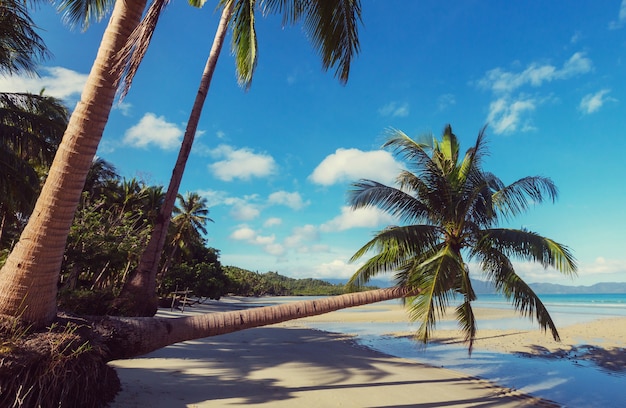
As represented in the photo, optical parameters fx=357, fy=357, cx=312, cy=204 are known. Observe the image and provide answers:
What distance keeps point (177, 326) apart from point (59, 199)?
2.39m

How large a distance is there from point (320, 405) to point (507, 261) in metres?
5.01

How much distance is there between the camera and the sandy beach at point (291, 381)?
6.15 m

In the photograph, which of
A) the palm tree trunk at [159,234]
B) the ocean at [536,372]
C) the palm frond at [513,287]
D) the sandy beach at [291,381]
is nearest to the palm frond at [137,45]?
the palm tree trunk at [159,234]

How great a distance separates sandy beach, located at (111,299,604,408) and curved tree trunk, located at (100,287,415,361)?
40.2 inches

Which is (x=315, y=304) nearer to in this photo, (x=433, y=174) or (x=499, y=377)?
(x=433, y=174)

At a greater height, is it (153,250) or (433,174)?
(433,174)

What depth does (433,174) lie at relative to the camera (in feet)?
28.6

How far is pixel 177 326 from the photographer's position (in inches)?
203

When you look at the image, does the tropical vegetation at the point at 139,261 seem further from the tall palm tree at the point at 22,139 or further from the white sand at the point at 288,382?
the tall palm tree at the point at 22,139

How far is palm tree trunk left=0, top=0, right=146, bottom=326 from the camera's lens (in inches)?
147

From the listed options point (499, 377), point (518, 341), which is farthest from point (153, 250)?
point (518, 341)

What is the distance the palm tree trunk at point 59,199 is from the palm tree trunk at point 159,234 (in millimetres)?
2027

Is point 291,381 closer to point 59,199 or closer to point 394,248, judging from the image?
point 394,248

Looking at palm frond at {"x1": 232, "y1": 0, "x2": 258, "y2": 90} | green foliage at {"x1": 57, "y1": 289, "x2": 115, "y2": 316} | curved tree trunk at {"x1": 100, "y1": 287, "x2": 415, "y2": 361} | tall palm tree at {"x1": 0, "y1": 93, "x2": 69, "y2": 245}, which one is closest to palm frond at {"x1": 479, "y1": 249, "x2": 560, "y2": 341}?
curved tree trunk at {"x1": 100, "y1": 287, "x2": 415, "y2": 361}
